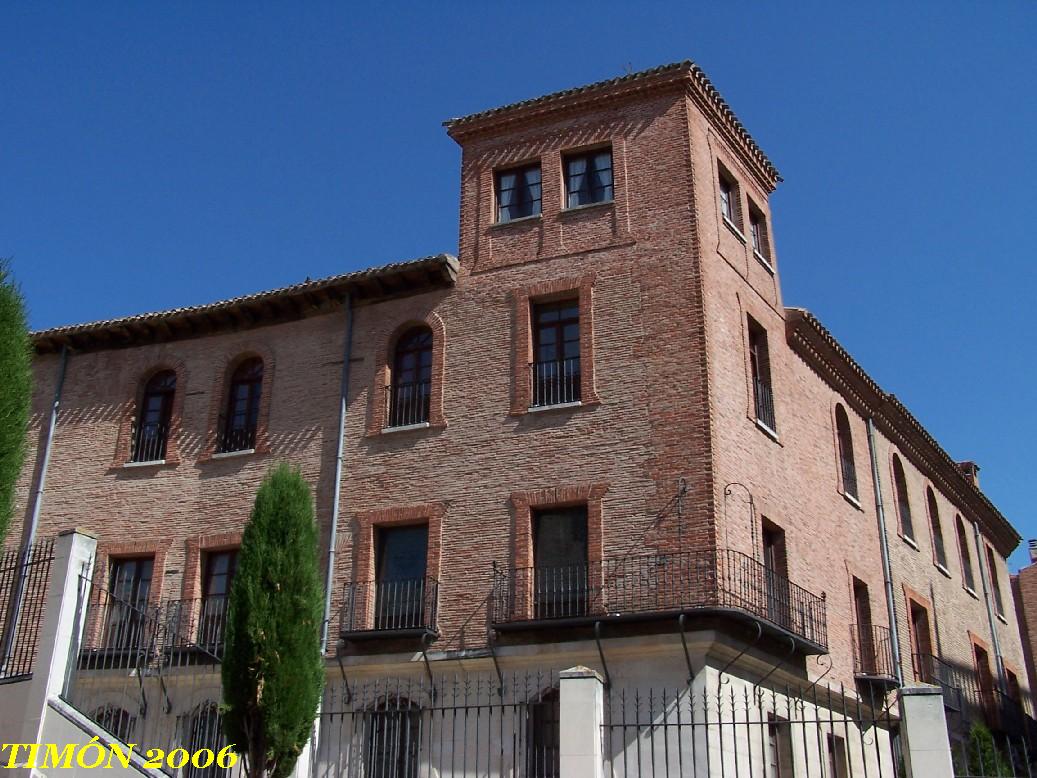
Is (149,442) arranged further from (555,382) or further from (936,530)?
(936,530)

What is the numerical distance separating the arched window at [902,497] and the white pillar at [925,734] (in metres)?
15.2

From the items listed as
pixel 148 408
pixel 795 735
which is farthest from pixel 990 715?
pixel 148 408

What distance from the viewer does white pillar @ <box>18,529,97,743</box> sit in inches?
479

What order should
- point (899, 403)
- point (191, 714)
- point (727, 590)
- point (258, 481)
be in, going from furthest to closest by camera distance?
point (899, 403) → point (258, 481) → point (191, 714) → point (727, 590)

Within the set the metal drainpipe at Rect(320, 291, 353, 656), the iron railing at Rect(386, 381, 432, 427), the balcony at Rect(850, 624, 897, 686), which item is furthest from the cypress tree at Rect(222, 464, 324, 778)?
the balcony at Rect(850, 624, 897, 686)

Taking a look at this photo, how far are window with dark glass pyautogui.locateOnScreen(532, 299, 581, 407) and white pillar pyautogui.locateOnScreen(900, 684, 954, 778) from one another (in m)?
8.54

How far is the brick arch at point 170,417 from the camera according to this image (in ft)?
70.7

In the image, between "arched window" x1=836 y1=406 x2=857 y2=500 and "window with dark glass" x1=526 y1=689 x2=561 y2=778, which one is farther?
"arched window" x1=836 y1=406 x2=857 y2=500

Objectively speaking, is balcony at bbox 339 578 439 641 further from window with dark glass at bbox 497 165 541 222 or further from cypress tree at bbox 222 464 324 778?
window with dark glass at bbox 497 165 541 222

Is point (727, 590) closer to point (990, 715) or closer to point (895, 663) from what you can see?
point (895, 663)

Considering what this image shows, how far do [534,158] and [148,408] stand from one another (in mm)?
9042

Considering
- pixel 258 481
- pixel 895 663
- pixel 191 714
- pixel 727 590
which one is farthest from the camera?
pixel 895 663

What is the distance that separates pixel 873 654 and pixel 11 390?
1604 centimetres

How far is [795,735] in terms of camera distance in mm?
18516
